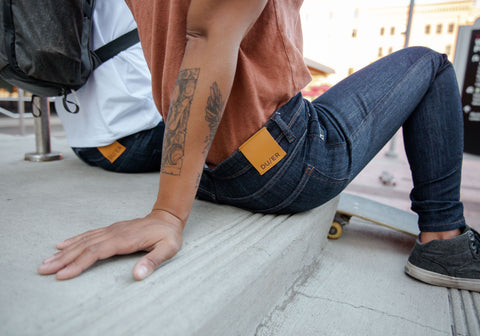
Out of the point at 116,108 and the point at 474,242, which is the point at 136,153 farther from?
the point at 474,242

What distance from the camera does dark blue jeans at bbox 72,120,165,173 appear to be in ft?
4.98

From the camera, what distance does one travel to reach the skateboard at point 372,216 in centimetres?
153

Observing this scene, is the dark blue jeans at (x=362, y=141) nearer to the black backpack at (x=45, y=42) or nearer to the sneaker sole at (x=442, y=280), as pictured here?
the sneaker sole at (x=442, y=280)

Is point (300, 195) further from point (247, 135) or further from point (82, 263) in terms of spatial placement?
point (82, 263)

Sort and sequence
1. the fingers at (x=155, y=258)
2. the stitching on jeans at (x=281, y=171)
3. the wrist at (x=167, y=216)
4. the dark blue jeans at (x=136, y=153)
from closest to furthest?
the fingers at (x=155, y=258) → the wrist at (x=167, y=216) → the stitching on jeans at (x=281, y=171) → the dark blue jeans at (x=136, y=153)

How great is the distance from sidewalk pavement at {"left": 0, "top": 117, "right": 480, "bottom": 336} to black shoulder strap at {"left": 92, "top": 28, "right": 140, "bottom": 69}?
0.54 metres

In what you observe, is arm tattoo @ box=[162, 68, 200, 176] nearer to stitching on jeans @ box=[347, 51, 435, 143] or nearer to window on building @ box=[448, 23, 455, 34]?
stitching on jeans @ box=[347, 51, 435, 143]

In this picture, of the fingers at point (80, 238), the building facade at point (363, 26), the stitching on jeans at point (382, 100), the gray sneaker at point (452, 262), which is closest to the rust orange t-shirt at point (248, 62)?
the stitching on jeans at point (382, 100)

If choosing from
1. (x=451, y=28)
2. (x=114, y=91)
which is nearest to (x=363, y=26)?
(x=451, y=28)

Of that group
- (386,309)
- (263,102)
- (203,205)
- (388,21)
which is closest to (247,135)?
(263,102)

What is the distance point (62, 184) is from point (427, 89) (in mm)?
1536

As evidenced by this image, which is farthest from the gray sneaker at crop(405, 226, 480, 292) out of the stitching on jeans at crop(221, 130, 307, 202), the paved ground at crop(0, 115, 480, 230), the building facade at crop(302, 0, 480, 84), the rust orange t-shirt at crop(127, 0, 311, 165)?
the building facade at crop(302, 0, 480, 84)

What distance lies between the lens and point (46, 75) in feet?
4.09

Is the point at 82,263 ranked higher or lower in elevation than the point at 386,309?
higher
